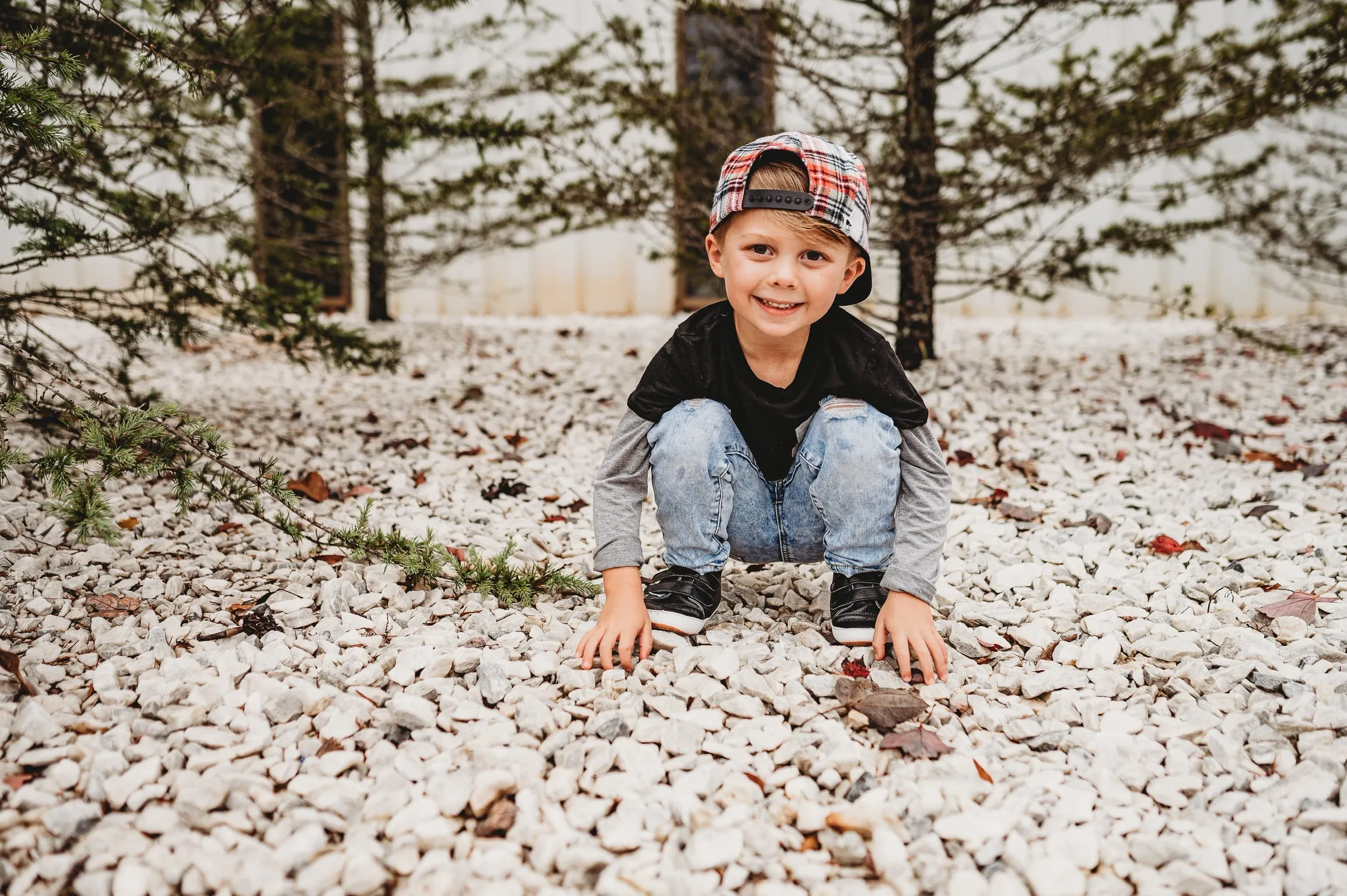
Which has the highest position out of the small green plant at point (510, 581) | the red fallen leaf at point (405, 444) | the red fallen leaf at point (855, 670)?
the red fallen leaf at point (405, 444)

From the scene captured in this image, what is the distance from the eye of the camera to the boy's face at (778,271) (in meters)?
1.52

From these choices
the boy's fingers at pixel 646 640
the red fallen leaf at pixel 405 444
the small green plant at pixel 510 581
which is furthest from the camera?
the red fallen leaf at pixel 405 444

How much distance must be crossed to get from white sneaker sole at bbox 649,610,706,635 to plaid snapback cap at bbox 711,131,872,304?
0.71 m

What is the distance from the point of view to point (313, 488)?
8.43 ft

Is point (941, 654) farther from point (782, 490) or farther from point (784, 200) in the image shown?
point (784, 200)

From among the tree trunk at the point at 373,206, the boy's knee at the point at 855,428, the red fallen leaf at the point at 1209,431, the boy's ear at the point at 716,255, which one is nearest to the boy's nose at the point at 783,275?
the boy's ear at the point at 716,255

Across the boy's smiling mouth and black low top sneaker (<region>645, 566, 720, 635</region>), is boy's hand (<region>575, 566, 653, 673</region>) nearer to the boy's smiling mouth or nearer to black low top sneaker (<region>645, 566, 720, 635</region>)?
black low top sneaker (<region>645, 566, 720, 635</region>)

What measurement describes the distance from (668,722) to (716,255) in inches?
33.4

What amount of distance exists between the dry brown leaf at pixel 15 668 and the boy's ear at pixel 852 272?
4.82ft

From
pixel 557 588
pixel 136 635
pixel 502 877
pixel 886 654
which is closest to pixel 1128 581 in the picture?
pixel 886 654

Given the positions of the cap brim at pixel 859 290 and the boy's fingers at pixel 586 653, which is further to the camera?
the cap brim at pixel 859 290

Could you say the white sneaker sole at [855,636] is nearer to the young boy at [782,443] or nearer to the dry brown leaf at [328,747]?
the young boy at [782,443]

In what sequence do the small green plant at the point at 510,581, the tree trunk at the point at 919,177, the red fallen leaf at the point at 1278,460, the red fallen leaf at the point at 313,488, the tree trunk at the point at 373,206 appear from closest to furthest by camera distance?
the small green plant at the point at 510,581 → the red fallen leaf at the point at 313,488 → the red fallen leaf at the point at 1278,460 → the tree trunk at the point at 919,177 → the tree trunk at the point at 373,206

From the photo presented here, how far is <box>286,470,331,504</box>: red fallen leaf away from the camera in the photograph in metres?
2.54
